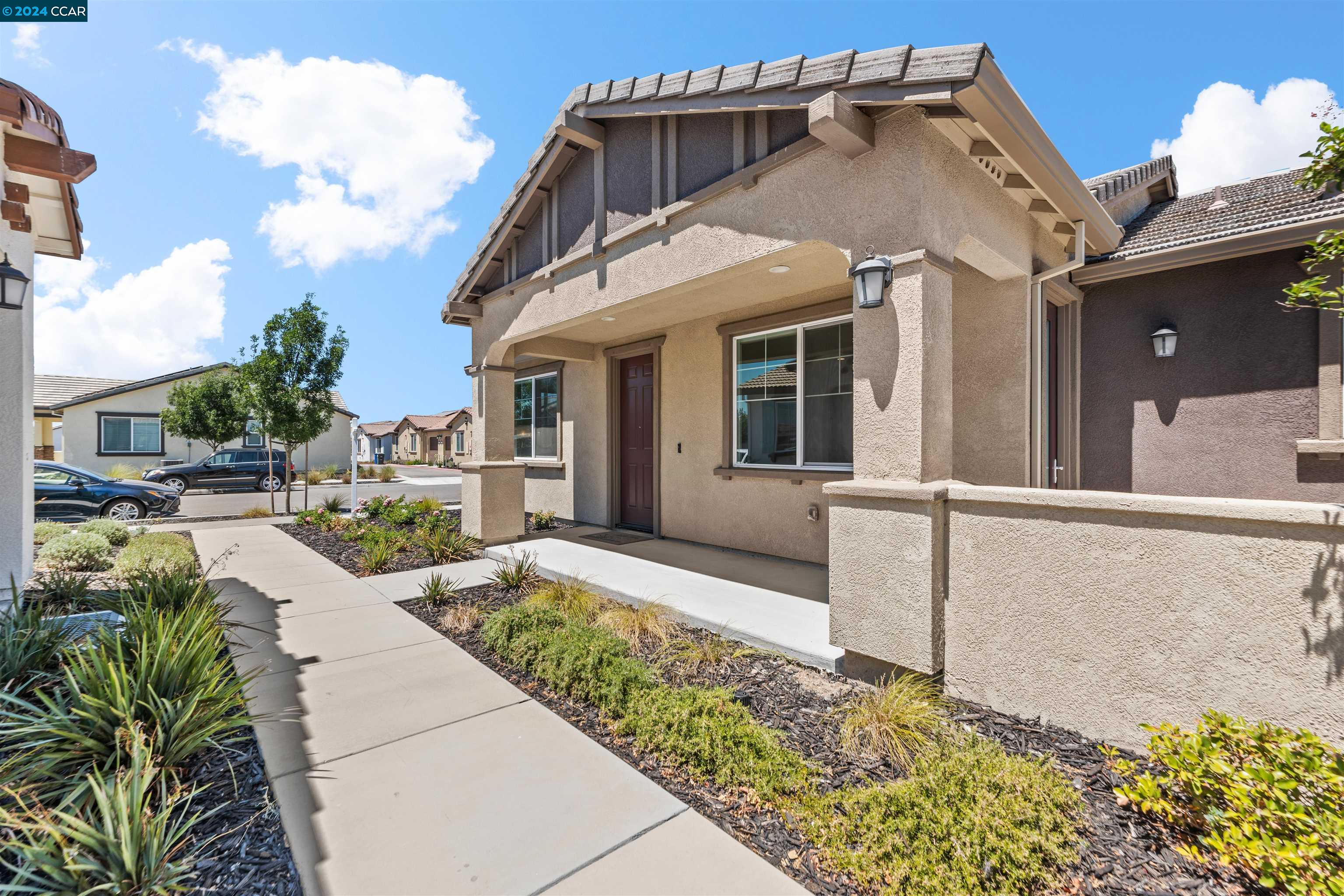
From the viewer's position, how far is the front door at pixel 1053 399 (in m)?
6.30

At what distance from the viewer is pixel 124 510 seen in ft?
38.1

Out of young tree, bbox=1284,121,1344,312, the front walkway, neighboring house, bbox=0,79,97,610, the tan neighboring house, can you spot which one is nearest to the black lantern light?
neighboring house, bbox=0,79,97,610

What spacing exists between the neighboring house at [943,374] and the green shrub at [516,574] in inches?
55.5

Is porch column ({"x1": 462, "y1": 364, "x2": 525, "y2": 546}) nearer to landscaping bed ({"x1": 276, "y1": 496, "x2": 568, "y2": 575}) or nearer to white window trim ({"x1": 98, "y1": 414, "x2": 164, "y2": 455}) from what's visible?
landscaping bed ({"x1": 276, "y1": 496, "x2": 568, "y2": 575})

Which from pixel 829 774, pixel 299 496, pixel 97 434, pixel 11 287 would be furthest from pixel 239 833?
pixel 97 434

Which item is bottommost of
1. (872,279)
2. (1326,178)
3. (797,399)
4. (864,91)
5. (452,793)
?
(452,793)

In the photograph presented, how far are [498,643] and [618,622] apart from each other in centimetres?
95

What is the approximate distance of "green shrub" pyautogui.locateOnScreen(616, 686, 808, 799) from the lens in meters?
2.64

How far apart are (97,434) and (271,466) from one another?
1603 centimetres

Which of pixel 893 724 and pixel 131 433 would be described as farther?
pixel 131 433

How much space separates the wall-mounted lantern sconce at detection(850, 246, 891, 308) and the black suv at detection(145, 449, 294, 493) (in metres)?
21.0

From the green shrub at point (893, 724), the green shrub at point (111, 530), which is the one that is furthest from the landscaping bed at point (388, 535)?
the green shrub at point (893, 724)

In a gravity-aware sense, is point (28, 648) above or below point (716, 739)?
above

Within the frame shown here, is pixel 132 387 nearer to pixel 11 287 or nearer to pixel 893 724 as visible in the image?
pixel 11 287
